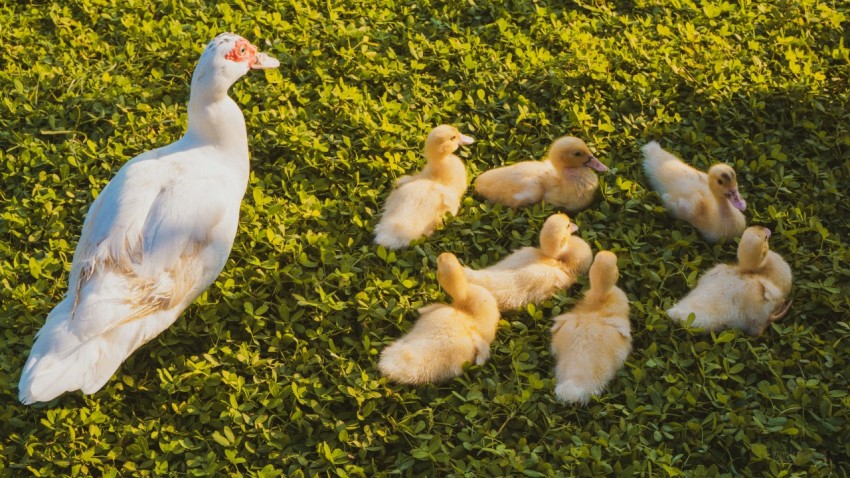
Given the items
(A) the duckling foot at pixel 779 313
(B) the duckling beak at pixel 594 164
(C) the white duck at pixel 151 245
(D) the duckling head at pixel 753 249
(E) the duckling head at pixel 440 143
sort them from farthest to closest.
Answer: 1. (B) the duckling beak at pixel 594 164
2. (E) the duckling head at pixel 440 143
3. (A) the duckling foot at pixel 779 313
4. (D) the duckling head at pixel 753 249
5. (C) the white duck at pixel 151 245

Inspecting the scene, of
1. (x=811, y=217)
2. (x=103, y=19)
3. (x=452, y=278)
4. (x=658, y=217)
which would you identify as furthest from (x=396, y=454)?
(x=103, y=19)

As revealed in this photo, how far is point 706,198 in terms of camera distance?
475 cm

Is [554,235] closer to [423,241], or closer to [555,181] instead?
[555,181]

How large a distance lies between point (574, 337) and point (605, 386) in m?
0.27

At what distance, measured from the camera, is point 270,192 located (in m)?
5.05

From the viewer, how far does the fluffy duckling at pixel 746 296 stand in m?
4.27

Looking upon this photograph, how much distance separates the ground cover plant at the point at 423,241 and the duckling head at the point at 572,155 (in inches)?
10.7

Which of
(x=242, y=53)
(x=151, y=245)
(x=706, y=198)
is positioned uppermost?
(x=242, y=53)

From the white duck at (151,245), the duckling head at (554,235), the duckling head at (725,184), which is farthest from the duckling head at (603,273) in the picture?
the white duck at (151,245)

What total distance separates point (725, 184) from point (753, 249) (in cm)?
53

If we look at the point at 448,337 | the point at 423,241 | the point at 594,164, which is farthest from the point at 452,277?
the point at 594,164

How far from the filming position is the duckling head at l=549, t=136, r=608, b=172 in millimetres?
4852

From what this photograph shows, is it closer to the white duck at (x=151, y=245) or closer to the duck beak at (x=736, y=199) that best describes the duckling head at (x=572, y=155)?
the duck beak at (x=736, y=199)

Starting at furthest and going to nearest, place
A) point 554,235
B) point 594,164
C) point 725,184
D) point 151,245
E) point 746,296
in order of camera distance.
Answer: point 594,164
point 725,184
point 554,235
point 746,296
point 151,245
